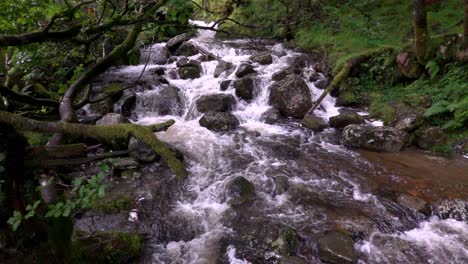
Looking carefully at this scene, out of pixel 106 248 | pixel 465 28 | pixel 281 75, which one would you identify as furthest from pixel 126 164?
pixel 465 28

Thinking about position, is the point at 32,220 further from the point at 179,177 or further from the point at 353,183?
the point at 353,183

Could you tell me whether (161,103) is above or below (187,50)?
below

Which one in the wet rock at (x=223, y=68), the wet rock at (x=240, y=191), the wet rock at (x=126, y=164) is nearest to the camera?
the wet rock at (x=240, y=191)

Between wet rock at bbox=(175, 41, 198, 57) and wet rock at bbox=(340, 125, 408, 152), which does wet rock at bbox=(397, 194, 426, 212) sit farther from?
wet rock at bbox=(175, 41, 198, 57)

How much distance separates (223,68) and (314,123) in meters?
4.52

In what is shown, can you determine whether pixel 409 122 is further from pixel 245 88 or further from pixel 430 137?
pixel 245 88

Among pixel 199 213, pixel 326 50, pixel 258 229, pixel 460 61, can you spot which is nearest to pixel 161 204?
pixel 199 213

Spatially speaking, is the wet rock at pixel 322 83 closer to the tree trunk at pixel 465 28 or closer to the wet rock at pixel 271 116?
the wet rock at pixel 271 116

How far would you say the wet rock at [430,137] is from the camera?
7.73 metres

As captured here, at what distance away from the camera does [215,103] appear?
10172mm

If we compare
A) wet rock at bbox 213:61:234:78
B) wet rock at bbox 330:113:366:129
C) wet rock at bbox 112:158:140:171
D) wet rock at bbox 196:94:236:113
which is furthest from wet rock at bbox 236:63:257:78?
wet rock at bbox 112:158:140:171

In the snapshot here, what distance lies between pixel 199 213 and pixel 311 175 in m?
2.55

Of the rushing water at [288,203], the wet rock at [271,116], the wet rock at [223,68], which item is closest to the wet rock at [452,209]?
the rushing water at [288,203]

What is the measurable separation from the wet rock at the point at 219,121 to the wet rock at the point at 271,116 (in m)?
0.85
